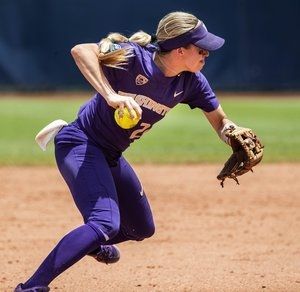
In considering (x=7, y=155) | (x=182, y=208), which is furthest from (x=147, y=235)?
(x=7, y=155)

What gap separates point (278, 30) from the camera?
71.8 ft

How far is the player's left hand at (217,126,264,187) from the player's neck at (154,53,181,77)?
0.53 m

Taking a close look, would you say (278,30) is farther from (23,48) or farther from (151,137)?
(151,137)

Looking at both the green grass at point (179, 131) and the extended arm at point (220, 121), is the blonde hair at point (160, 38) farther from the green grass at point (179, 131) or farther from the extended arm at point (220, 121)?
the green grass at point (179, 131)

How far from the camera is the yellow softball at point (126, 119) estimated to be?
166 inches

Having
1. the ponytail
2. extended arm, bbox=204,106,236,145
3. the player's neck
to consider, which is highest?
the ponytail

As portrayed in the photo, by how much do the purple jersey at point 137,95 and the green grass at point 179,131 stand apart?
20.7ft

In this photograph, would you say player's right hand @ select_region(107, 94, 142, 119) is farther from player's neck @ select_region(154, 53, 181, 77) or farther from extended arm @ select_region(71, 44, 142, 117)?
player's neck @ select_region(154, 53, 181, 77)

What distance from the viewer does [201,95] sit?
4.90m

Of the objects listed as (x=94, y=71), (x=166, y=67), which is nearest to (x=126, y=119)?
(x=94, y=71)

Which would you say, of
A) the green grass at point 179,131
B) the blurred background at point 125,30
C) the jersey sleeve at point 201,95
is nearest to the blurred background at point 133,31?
the blurred background at point 125,30

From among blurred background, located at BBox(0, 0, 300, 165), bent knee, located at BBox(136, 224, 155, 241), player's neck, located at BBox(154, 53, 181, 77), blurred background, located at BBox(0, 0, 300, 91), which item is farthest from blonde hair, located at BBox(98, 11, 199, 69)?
blurred background, located at BBox(0, 0, 300, 91)

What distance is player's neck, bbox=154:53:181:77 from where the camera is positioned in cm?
461

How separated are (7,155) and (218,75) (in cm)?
1112
